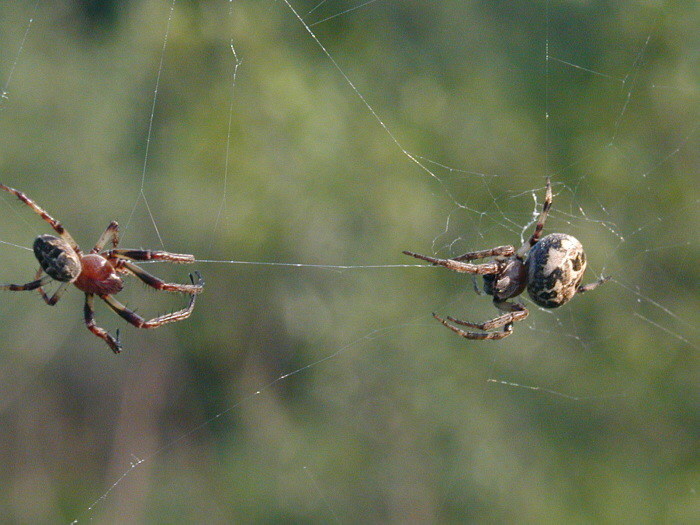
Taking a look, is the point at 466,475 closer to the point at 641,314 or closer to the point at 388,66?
the point at 641,314

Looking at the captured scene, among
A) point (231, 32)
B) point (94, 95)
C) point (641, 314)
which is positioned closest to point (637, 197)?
point (641, 314)

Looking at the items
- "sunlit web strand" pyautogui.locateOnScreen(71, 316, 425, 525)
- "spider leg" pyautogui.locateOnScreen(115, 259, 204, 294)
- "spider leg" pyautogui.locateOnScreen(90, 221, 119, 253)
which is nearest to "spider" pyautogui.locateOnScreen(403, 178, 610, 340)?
"spider leg" pyautogui.locateOnScreen(115, 259, 204, 294)

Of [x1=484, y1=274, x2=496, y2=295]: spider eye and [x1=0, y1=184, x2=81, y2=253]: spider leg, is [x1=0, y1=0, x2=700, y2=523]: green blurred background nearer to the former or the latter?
[x1=484, y1=274, x2=496, y2=295]: spider eye

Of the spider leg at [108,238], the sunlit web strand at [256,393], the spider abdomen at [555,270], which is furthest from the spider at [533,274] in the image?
the sunlit web strand at [256,393]

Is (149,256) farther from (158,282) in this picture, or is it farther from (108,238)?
(108,238)

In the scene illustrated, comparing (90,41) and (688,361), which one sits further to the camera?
(90,41)

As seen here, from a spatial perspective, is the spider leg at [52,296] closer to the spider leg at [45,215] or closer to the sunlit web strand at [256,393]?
the spider leg at [45,215]
